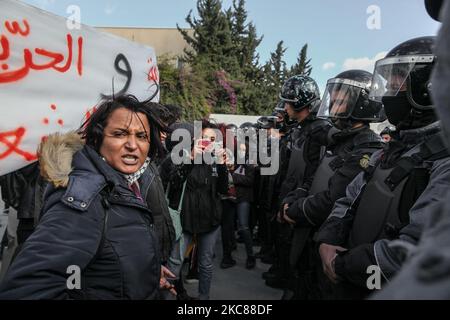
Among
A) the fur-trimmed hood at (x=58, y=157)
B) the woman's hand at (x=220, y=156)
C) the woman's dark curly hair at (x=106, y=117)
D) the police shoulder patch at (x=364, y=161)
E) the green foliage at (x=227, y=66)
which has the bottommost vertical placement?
the woman's hand at (x=220, y=156)

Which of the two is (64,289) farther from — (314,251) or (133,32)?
(133,32)

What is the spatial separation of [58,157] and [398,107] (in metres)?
1.90

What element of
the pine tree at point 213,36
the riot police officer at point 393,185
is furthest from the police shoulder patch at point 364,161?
the pine tree at point 213,36

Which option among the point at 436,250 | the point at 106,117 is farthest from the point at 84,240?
the point at 436,250

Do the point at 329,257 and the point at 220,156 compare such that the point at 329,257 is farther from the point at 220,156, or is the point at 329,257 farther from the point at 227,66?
the point at 227,66

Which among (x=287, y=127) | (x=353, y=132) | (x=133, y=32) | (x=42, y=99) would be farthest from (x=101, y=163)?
(x=133, y=32)

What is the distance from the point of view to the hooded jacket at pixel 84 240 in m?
1.20

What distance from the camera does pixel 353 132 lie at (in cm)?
298

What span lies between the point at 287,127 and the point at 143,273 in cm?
479

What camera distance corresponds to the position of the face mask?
2.08 metres

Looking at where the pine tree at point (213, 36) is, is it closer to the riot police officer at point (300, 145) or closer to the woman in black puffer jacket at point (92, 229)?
the riot police officer at point (300, 145)

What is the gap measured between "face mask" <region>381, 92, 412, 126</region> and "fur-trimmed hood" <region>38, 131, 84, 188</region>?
1790mm

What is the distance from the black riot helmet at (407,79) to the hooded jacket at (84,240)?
158 centimetres

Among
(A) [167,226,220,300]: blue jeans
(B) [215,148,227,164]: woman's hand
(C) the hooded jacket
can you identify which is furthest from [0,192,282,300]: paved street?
(C) the hooded jacket
